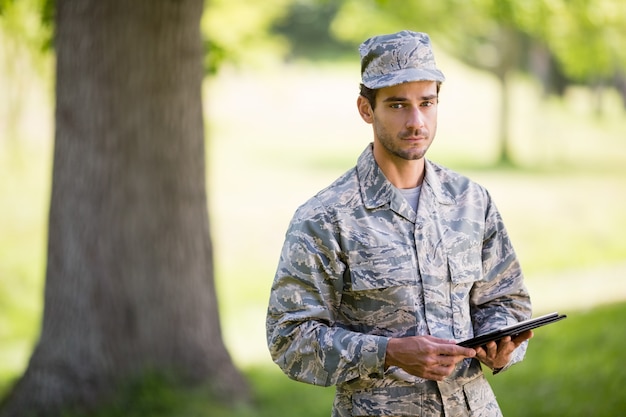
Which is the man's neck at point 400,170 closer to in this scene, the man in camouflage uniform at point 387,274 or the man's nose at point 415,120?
the man in camouflage uniform at point 387,274

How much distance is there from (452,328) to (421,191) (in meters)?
0.41

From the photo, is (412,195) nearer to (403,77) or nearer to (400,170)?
(400,170)

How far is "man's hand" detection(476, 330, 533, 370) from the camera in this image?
8.43 ft

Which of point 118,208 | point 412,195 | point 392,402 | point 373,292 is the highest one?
point 118,208

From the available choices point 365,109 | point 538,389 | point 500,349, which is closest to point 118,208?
point 538,389

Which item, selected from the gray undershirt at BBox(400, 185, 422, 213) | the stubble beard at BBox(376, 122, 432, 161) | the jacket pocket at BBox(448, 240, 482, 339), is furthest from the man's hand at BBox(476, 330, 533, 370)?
the stubble beard at BBox(376, 122, 432, 161)

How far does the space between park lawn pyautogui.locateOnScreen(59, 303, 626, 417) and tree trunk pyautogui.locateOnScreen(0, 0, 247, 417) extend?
18 cm

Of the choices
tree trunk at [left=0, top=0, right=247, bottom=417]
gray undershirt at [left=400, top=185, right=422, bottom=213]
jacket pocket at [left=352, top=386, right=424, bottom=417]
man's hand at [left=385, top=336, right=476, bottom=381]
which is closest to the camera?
man's hand at [left=385, top=336, right=476, bottom=381]

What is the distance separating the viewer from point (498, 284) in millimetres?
2863

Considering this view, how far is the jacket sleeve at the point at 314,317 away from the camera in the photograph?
256 centimetres

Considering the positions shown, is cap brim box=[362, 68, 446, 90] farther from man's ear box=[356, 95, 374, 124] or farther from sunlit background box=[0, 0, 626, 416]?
sunlit background box=[0, 0, 626, 416]

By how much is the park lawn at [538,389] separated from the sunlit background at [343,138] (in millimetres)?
113

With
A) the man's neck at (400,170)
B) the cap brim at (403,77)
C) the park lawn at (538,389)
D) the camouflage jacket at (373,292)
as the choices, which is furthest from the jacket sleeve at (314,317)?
the park lawn at (538,389)

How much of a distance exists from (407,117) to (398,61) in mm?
167
